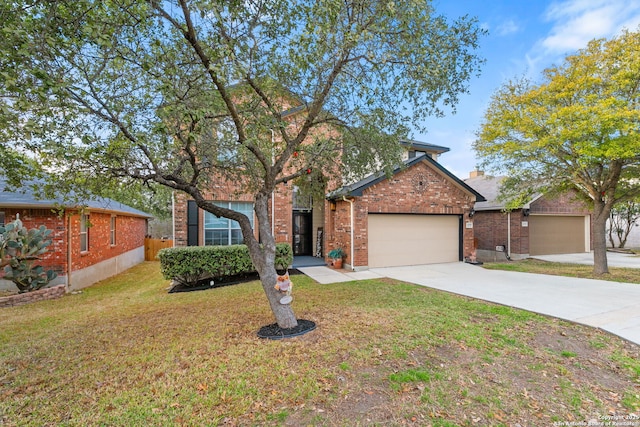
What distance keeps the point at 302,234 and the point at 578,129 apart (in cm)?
1029

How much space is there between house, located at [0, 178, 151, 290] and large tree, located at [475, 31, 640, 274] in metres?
11.9

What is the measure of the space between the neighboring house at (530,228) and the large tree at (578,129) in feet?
13.5

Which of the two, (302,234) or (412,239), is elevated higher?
(302,234)

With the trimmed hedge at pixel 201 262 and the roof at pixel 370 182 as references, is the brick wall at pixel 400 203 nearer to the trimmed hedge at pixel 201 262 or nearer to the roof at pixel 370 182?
the roof at pixel 370 182

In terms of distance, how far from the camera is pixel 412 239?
12.5 meters

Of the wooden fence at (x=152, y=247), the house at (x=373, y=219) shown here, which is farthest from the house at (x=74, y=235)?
the wooden fence at (x=152, y=247)

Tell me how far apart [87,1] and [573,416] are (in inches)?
265

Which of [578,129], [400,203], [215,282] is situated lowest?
[215,282]

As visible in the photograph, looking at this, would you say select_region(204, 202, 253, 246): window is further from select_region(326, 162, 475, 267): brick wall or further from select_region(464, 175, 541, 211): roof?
select_region(464, 175, 541, 211): roof

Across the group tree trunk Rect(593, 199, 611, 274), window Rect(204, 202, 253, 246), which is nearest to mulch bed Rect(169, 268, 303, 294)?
window Rect(204, 202, 253, 246)

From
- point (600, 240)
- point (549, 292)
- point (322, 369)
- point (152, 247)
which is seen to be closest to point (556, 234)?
point (600, 240)

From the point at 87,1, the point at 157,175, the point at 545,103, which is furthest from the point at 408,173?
the point at 87,1

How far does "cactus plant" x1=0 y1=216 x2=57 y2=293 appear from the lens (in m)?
7.68

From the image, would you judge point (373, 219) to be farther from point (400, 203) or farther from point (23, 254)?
point (23, 254)
